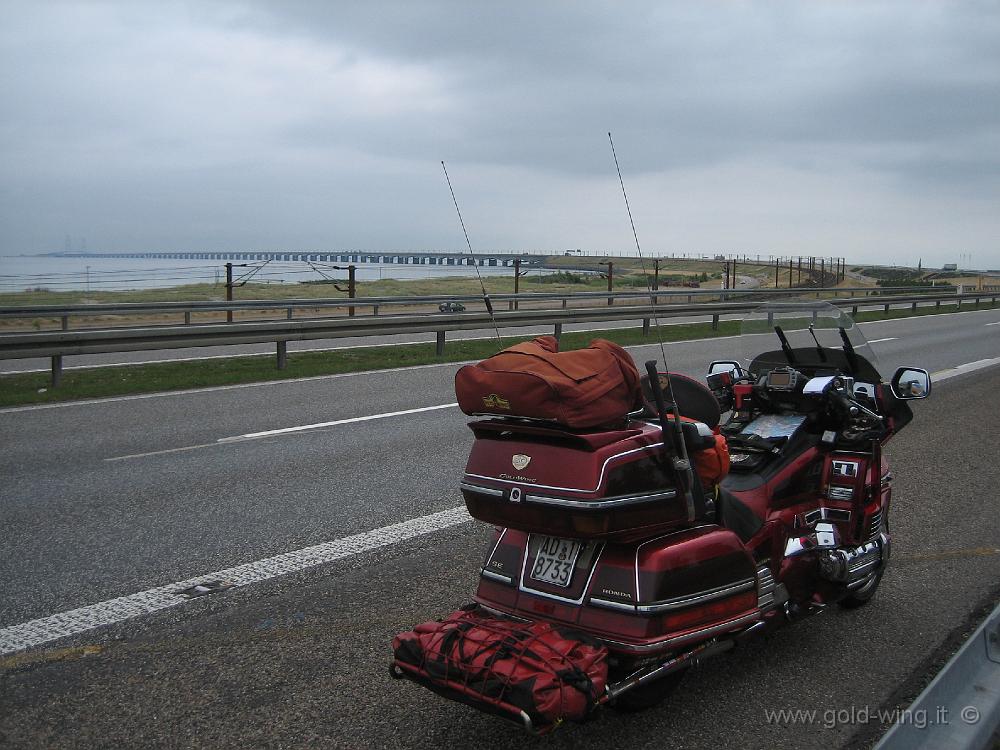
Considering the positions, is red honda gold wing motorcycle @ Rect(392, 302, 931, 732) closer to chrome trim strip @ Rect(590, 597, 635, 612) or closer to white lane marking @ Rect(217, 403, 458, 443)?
chrome trim strip @ Rect(590, 597, 635, 612)

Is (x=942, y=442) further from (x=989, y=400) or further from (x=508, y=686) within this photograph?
(x=508, y=686)

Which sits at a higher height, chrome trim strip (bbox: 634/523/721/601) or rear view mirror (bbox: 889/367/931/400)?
rear view mirror (bbox: 889/367/931/400)

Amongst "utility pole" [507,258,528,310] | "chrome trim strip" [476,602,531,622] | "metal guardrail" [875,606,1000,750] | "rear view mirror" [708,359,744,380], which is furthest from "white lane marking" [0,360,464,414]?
"metal guardrail" [875,606,1000,750]

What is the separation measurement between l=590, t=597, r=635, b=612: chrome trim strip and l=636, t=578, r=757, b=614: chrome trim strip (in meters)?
0.03

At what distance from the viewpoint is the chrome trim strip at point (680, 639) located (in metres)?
3.29

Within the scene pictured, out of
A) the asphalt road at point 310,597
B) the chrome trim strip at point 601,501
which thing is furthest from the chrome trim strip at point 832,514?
the chrome trim strip at point 601,501

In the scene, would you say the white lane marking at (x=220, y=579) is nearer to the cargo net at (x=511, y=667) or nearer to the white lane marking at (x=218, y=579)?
the white lane marking at (x=218, y=579)

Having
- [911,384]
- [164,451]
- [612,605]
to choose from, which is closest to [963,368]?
[911,384]

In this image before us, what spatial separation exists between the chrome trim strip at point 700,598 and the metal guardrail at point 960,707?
2.90ft

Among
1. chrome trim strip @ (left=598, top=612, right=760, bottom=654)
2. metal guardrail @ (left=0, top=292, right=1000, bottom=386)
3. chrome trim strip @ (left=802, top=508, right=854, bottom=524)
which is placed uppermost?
metal guardrail @ (left=0, top=292, right=1000, bottom=386)

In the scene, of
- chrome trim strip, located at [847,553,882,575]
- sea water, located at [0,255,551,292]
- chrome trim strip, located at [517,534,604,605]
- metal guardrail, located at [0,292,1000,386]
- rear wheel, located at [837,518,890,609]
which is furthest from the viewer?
sea water, located at [0,255,551,292]

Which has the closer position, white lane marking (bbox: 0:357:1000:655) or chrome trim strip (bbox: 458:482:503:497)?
chrome trim strip (bbox: 458:482:503:497)

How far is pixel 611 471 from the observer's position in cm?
333

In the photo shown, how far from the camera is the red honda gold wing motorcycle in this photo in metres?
3.15
